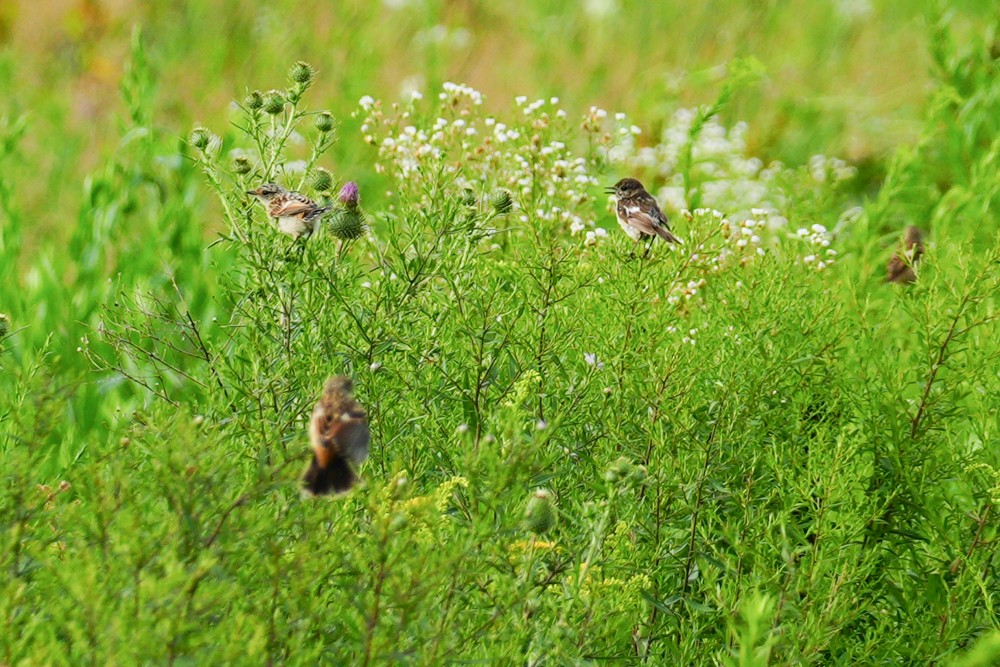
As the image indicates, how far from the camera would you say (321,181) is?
2.94 m

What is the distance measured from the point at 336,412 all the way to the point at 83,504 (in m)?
0.47


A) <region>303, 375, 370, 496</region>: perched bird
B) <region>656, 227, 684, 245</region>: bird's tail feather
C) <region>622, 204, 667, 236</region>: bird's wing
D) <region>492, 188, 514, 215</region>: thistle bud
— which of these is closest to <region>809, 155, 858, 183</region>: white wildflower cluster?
<region>622, 204, 667, 236</region>: bird's wing

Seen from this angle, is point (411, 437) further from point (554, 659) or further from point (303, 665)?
point (303, 665)

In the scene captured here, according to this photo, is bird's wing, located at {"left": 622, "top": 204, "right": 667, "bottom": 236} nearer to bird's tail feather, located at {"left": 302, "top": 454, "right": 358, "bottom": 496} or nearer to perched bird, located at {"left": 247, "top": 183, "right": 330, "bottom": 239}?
perched bird, located at {"left": 247, "top": 183, "right": 330, "bottom": 239}

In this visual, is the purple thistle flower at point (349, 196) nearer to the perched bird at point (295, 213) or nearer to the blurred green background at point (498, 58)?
the perched bird at point (295, 213)

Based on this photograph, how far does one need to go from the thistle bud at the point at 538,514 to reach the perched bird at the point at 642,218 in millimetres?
1083

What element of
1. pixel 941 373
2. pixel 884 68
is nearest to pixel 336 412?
pixel 941 373

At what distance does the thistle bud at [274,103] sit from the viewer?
276 cm

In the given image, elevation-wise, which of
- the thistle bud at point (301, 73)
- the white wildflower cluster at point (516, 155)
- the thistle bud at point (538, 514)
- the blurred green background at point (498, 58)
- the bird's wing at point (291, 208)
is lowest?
the thistle bud at point (538, 514)

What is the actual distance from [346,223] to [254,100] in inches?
15.3

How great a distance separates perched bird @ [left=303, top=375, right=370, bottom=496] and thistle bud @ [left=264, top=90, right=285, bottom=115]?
793 mm

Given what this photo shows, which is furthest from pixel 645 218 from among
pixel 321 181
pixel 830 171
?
pixel 830 171

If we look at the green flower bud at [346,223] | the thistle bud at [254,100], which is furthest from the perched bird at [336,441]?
the thistle bud at [254,100]

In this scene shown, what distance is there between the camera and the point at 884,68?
9.62 meters
